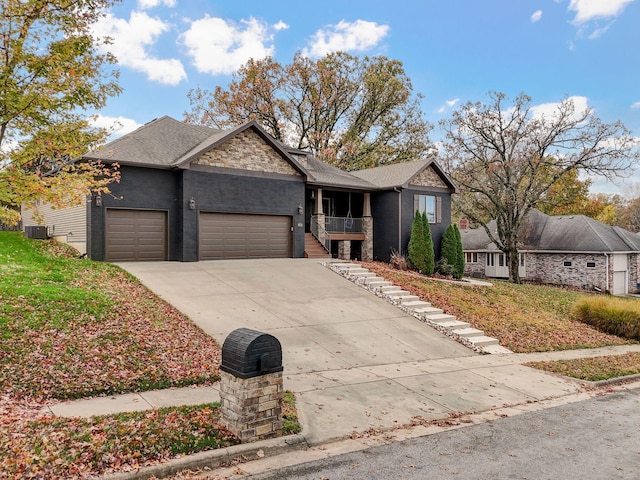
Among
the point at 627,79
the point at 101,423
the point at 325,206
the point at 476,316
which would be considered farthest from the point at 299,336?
the point at 627,79

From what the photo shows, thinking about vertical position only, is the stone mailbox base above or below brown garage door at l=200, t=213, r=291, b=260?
below

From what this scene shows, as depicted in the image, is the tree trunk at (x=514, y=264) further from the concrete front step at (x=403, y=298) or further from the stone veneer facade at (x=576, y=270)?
the concrete front step at (x=403, y=298)

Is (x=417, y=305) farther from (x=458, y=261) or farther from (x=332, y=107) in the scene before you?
(x=332, y=107)

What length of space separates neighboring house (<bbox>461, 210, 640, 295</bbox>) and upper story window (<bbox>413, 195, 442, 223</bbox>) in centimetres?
996

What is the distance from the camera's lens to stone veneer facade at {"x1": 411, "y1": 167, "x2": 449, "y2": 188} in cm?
2367

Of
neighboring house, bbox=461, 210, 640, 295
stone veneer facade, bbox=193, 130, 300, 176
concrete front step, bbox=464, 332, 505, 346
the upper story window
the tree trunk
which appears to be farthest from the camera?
neighboring house, bbox=461, 210, 640, 295

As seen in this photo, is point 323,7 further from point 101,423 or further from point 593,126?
point 101,423

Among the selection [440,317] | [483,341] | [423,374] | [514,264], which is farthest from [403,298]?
[514,264]

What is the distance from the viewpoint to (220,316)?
11.1 metres

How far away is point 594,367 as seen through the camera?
1054 cm

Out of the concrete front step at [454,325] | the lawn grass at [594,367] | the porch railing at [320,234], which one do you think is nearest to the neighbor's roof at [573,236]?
the porch railing at [320,234]

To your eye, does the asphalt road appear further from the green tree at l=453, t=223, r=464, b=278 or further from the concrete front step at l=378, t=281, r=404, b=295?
the green tree at l=453, t=223, r=464, b=278

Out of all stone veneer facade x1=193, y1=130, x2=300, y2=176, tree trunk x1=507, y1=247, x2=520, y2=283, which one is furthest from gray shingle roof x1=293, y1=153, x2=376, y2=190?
tree trunk x1=507, y1=247, x2=520, y2=283

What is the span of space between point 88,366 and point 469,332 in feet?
31.6
